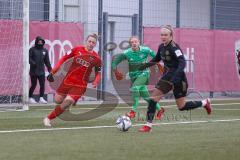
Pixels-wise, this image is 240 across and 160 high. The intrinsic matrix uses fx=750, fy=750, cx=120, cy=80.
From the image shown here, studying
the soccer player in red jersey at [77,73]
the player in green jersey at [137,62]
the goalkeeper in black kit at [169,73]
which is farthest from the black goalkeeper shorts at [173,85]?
the player in green jersey at [137,62]

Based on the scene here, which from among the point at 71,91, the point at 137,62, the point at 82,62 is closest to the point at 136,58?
the point at 137,62

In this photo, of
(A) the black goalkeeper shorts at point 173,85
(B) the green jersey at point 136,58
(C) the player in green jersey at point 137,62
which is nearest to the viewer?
(A) the black goalkeeper shorts at point 173,85

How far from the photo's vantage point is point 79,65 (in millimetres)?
14492

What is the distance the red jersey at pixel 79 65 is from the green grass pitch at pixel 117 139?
→ 2.76 ft

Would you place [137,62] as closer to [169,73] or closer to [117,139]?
[169,73]

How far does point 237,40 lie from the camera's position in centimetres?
2833

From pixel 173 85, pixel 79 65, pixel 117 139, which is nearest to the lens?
pixel 117 139

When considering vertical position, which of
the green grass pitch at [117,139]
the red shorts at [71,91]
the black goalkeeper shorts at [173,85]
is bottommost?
the green grass pitch at [117,139]

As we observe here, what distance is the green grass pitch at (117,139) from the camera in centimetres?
931

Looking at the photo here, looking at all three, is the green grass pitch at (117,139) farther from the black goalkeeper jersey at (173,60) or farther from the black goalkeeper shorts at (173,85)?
the black goalkeeper jersey at (173,60)

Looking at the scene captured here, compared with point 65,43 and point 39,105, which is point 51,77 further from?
point 65,43

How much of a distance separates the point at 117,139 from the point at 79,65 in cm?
341

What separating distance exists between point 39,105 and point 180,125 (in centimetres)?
799

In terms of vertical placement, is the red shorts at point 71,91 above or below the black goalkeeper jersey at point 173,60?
below
